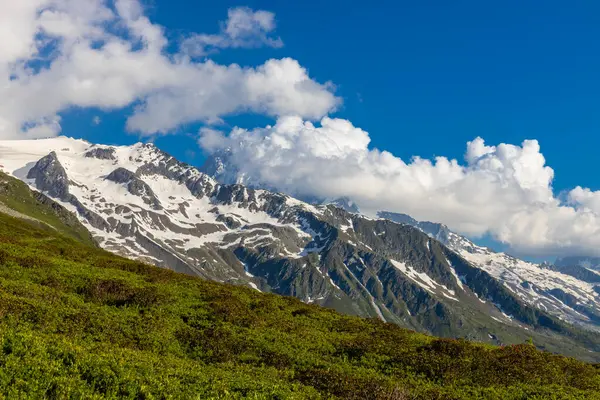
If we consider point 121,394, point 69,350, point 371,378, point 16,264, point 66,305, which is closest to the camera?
point 121,394

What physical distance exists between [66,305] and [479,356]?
27755mm

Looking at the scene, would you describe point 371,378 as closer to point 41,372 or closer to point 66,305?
point 41,372

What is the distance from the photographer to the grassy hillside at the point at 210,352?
1777 centimetres

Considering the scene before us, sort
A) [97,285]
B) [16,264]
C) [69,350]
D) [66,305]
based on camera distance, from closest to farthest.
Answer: [69,350] → [66,305] → [97,285] → [16,264]

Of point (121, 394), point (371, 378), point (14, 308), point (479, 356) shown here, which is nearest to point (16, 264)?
point (14, 308)

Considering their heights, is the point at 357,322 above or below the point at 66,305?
above

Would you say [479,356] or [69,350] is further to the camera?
[479,356]

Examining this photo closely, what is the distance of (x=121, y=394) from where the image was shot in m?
16.7

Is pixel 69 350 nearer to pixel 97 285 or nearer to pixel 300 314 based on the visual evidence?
pixel 97 285

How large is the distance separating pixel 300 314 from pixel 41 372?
87.7ft

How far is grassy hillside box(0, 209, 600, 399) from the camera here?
1777 cm

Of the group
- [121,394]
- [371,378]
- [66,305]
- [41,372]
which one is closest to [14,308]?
[66,305]

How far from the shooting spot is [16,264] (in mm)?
39156

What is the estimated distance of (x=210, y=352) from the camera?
26938mm
